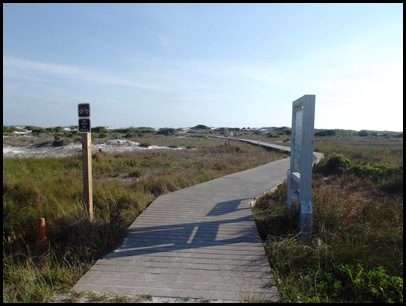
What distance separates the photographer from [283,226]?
5.96 meters

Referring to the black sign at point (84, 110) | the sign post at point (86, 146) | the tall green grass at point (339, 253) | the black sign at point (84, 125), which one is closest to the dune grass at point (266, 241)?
the tall green grass at point (339, 253)

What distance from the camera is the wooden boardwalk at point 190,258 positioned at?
154 inches

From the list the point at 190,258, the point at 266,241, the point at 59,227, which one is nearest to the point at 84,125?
the point at 59,227

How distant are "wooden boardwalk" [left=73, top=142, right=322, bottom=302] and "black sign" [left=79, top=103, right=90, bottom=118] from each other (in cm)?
223

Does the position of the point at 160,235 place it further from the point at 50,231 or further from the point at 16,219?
the point at 16,219

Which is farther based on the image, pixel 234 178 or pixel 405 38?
pixel 234 178

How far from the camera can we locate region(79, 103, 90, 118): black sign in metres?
5.88

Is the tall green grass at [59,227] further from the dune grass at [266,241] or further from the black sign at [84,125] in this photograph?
the black sign at [84,125]

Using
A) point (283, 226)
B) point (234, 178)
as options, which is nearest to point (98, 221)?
point (283, 226)

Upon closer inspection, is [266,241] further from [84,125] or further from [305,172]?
[84,125]

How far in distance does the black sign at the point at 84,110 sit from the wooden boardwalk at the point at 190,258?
2.23 metres

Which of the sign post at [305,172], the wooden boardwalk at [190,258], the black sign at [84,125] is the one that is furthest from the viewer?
the black sign at [84,125]

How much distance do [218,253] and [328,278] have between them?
1.59m

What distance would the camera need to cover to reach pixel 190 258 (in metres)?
4.78
